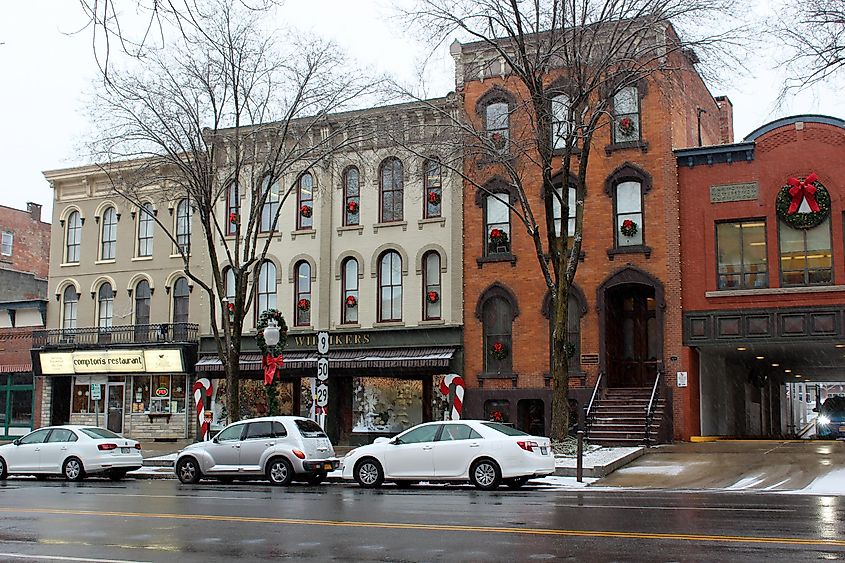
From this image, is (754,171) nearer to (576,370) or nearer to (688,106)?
(688,106)

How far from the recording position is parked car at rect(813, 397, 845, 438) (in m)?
39.2

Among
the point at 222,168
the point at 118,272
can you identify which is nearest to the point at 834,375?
the point at 222,168

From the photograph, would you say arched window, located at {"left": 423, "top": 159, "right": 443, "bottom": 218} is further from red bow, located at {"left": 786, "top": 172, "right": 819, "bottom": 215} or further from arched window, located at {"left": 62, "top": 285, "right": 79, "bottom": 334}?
arched window, located at {"left": 62, "top": 285, "right": 79, "bottom": 334}

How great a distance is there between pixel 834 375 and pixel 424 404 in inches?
857

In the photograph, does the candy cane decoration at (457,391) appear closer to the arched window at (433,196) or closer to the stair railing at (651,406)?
the arched window at (433,196)

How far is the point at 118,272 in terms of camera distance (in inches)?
1486

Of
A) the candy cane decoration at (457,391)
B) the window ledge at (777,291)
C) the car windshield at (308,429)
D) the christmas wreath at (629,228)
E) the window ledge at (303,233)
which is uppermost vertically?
the window ledge at (303,233)

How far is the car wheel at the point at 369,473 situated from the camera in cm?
2038

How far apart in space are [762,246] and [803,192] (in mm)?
1886

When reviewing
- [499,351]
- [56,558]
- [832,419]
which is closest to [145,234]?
[499,351]

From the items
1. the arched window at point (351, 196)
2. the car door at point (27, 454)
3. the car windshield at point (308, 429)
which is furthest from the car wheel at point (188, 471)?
the arched window at point (351, 196)

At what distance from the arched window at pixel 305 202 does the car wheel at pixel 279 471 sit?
45.9 ft

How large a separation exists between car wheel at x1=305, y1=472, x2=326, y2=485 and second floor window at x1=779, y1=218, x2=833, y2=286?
14.3 metres

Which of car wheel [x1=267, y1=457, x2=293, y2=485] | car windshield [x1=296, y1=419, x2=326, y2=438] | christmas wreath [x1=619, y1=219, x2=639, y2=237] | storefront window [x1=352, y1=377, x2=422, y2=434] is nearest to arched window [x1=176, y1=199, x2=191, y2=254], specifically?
storefront window [x1=352, y1=377, x2=422, y2=434]
